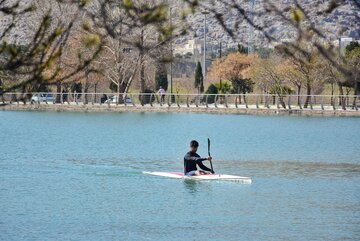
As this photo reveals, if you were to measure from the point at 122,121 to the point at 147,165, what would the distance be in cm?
3117

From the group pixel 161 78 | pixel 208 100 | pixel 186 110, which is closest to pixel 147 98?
pixel 208 100

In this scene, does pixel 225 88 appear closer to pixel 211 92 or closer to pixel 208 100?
pixel 211 92

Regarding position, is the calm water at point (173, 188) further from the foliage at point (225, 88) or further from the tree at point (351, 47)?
the foliage at point (225, 88)

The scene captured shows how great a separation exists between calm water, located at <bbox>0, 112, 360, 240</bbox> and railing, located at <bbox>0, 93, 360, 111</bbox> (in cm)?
813

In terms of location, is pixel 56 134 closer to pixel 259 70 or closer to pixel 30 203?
pixel 259 70

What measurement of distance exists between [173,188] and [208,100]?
45.5m

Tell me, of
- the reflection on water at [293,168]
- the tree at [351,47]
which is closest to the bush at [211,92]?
the tree at [351,47]

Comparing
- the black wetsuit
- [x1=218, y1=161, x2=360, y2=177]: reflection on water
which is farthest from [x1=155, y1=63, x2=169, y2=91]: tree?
the black wetsuit

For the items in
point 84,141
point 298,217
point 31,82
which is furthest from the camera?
point 84,141

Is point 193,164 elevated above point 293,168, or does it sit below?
above

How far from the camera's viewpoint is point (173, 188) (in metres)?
34.1

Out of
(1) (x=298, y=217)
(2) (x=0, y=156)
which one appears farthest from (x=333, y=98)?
(1) (x=298, y=217)

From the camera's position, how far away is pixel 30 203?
30.7m

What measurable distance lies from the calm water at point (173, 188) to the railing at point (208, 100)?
320 inches
